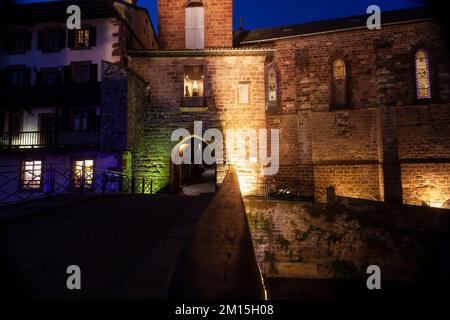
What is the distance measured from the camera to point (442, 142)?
1547cm

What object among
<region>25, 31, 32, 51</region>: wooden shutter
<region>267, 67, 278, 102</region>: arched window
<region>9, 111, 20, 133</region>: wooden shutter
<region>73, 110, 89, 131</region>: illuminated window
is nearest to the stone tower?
<region>267, 67, 278, 102</region>: arched window

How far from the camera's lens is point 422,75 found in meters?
16.4

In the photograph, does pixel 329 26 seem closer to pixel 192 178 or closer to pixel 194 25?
pixel 194 25

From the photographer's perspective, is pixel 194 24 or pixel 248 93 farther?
pixel 194 24

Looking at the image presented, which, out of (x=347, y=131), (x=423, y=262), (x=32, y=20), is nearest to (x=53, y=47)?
(x=32, y=20)

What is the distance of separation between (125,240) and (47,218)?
3.06 metres

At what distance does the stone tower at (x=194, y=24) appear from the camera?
15289 mm

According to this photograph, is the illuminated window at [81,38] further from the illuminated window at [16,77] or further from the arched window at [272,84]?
the arched window at [272,84]

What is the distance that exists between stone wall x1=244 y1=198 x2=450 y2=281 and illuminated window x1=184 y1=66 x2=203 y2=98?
758 centimetres

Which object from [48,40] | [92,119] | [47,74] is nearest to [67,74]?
[47,74]

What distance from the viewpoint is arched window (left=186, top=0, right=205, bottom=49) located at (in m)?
15.4

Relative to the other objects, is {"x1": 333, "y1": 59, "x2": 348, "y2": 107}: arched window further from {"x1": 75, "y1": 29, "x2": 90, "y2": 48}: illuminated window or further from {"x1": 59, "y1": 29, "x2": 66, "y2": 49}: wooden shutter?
{"x1": 59, "y1": 29, "x2": 66, "y2": 49}: wooden shutter

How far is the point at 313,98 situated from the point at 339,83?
6.65 feet
